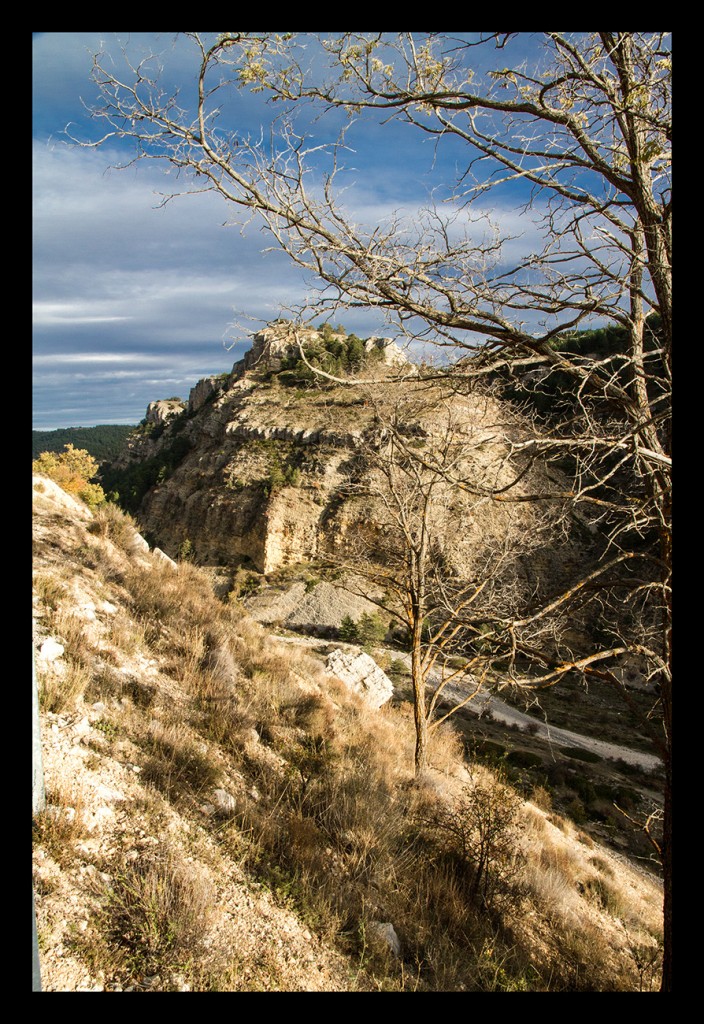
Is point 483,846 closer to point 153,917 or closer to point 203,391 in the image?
point 153,917

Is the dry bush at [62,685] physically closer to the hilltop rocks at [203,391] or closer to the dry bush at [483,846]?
the dry bush at [483,846]

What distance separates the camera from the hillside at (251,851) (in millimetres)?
2727

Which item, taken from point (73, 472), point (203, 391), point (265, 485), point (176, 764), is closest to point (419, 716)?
point (176, 764)

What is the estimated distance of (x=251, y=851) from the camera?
12.2 feet

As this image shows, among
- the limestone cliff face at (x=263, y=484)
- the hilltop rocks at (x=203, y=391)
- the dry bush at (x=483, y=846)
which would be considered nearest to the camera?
the dry bush at (x=483, y=846)

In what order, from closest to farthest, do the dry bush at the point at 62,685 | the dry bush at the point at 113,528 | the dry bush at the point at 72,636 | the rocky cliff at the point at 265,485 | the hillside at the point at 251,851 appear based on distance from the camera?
the hillside at the point at 251,851
the dry bush at the point at 62,685
the dry bush at the point at 72,636
the dry bush at the point at 113,528
the rocky cliff at the point at 265,485

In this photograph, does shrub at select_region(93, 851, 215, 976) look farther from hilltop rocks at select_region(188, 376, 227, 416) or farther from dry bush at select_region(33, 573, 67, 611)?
hilltop rocks at select_region(188, 376, 227, 416)

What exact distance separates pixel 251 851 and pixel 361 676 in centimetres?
958

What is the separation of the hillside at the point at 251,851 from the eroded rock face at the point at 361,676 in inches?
176

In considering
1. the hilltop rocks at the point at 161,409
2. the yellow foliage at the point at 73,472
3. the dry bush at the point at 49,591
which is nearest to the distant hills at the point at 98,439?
the hilltop rocks at the point at 161,409

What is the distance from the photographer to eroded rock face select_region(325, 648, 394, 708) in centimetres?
1238
